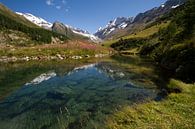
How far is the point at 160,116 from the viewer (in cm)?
1636

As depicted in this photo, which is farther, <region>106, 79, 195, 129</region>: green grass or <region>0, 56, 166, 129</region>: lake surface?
<region>0, 56, 166, 129</region>: lake surface

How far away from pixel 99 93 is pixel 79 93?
7.20 ft

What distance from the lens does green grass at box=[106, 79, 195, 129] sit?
14.6m

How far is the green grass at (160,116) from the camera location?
14.6 metres

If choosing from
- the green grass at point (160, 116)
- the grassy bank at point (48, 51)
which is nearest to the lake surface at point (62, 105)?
the green grass at point (160, 116)

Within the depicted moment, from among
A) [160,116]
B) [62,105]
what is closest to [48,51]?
[62,105]

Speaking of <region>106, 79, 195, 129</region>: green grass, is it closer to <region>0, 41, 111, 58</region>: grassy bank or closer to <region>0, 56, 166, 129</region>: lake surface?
<region>0, 56, 166, 129</region>: lake surface

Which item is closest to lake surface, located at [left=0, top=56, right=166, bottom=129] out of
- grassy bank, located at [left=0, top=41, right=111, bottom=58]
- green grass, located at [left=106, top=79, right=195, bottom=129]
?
green grass, located at [left=106, top=79, right=195, bottom=129]

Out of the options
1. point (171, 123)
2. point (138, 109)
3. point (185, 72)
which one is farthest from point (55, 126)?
point (185, 72)

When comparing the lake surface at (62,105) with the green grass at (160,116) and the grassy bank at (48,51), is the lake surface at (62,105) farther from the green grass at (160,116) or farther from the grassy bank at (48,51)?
the grassy bank at (48,51)

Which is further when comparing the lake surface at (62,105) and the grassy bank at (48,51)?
the grassy bank at (48,51)

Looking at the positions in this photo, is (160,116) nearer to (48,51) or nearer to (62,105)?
(62,105)

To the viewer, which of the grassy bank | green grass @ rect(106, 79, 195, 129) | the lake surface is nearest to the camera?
green grass @ rect(106, 79, 195, 129)

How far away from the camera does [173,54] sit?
51.3m
